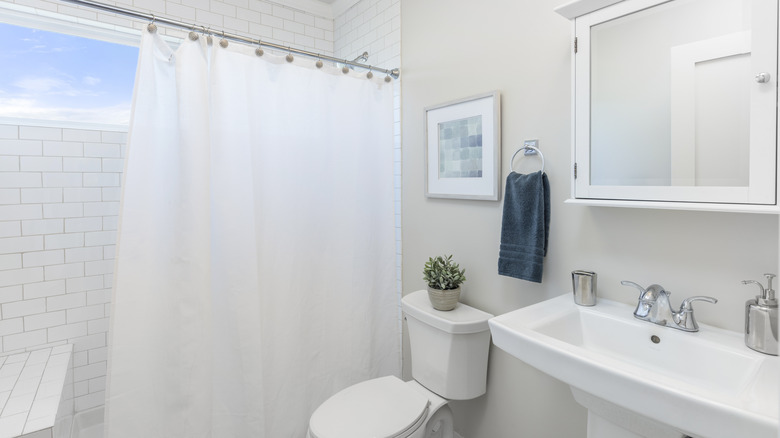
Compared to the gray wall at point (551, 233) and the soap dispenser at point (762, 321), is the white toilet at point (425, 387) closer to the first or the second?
the gray wall at point (551, 233)

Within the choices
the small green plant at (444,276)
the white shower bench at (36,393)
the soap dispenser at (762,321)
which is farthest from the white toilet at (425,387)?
the white shower bench at (36,393)

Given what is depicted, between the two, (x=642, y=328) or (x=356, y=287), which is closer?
(x=642, y=328)

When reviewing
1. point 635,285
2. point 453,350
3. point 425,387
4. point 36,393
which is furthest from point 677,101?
point 36,393

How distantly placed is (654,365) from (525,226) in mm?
614

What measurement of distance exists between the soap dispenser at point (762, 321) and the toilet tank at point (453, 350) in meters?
0.88

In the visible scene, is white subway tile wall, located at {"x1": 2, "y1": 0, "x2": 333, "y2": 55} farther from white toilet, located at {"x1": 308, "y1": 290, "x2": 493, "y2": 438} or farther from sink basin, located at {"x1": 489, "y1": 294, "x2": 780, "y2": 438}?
sink basin, located at {"x1": 489, "y1": 294, "x2": 780, "y2": 438}

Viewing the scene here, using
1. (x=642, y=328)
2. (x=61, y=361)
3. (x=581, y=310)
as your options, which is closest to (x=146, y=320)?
(x=61, y=361)

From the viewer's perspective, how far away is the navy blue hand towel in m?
1.51

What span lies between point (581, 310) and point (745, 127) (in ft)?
2.30

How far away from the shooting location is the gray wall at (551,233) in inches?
46.4

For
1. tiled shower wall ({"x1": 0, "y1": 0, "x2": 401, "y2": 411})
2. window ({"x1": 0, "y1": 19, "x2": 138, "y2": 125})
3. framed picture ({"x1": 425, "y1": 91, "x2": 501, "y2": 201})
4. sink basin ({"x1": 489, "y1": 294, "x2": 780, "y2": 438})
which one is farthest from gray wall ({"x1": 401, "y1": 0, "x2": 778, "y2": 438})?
window ({"x1": 0, "y1": 19, "x2": 138, "y2": 125})

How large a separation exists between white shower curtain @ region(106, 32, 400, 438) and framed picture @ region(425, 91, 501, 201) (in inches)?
13.7

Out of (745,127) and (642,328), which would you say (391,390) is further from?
(745,127)

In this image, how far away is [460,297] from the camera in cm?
202
